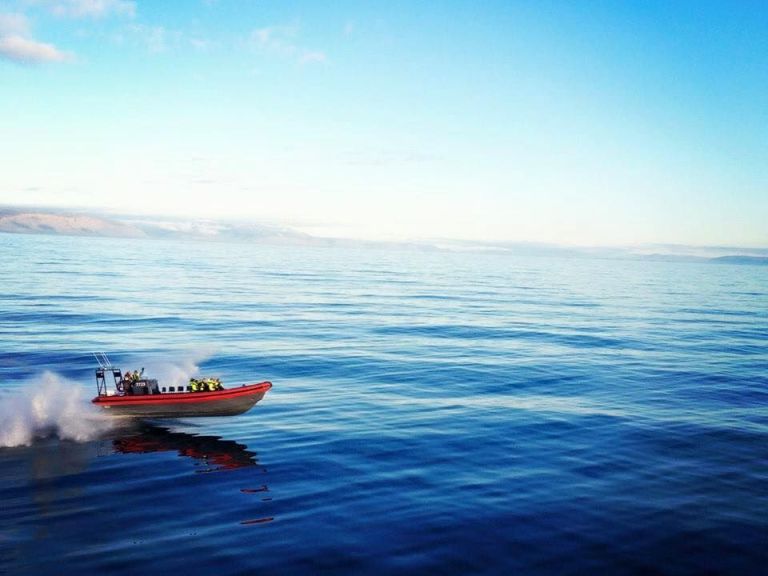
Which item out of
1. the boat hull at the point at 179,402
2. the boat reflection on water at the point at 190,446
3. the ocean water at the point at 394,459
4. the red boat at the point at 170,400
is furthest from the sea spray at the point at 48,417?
the boat reflection on water at the point at 190,446

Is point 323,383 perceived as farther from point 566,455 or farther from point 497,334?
point 497,334

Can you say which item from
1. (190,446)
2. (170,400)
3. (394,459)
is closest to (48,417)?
(170,400)

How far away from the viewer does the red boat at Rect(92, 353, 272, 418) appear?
106 ft

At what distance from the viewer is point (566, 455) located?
93.1ft

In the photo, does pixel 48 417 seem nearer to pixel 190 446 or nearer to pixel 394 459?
pixel 190 446

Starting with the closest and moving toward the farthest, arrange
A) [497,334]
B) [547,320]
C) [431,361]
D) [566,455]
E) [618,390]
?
1. [566,455]
2. [618,390]
3. [431,361]
4. [497,334]
5. [547,320]

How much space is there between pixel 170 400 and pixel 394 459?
13977 mm

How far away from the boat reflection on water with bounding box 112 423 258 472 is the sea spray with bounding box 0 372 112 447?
2286mm

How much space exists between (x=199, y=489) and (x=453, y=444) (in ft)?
42.6

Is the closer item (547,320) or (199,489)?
(199,489)

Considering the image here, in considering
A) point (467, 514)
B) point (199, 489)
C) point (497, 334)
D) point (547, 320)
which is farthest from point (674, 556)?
point (547, 320)

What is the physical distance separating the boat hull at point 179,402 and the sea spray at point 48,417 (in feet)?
3.86

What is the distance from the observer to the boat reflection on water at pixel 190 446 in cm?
2739

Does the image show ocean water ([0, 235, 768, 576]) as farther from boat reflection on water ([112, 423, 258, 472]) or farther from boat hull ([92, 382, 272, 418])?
boat hull ([92, 382, 272, 418])
